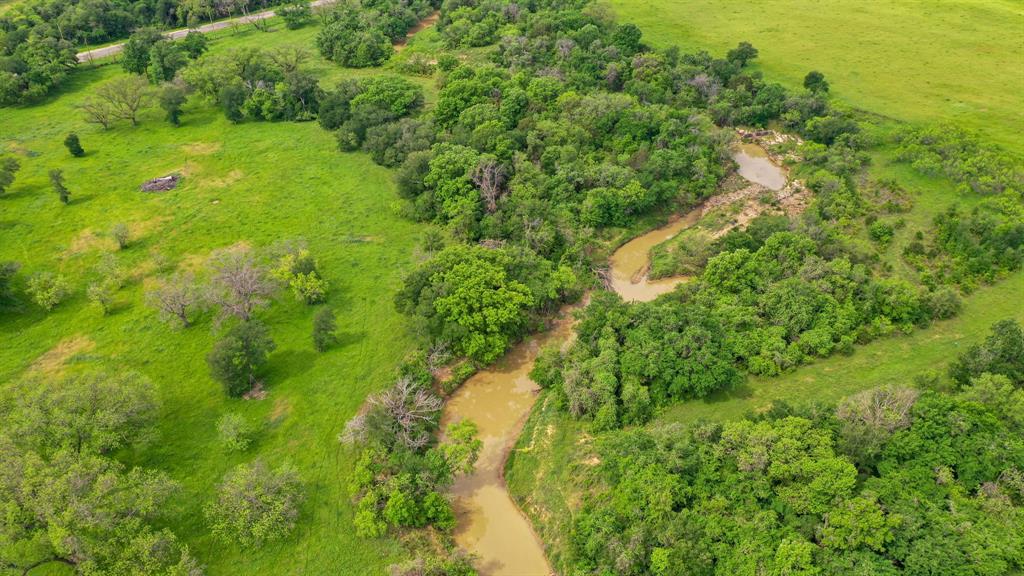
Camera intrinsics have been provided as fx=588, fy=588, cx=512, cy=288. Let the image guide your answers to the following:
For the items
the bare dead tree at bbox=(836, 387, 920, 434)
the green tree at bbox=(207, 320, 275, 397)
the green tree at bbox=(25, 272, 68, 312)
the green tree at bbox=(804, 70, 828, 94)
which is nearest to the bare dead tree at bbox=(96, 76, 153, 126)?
the green tree at bbox=(25, 272, 68, 312)

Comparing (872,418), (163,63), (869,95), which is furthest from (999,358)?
(163,63)

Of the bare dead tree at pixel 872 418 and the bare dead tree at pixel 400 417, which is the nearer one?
the bare dead tree at pixel 872 418

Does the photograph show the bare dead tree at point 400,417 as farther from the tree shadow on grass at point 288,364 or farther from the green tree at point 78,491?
the green tree at point 78,491

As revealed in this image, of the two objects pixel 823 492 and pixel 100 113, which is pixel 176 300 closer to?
pixel 100 113

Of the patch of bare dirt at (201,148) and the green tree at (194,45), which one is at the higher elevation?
the green tree at (194,45)

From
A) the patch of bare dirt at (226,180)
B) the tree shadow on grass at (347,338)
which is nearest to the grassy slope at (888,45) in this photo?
the patch of bare dirt at (226,180)
